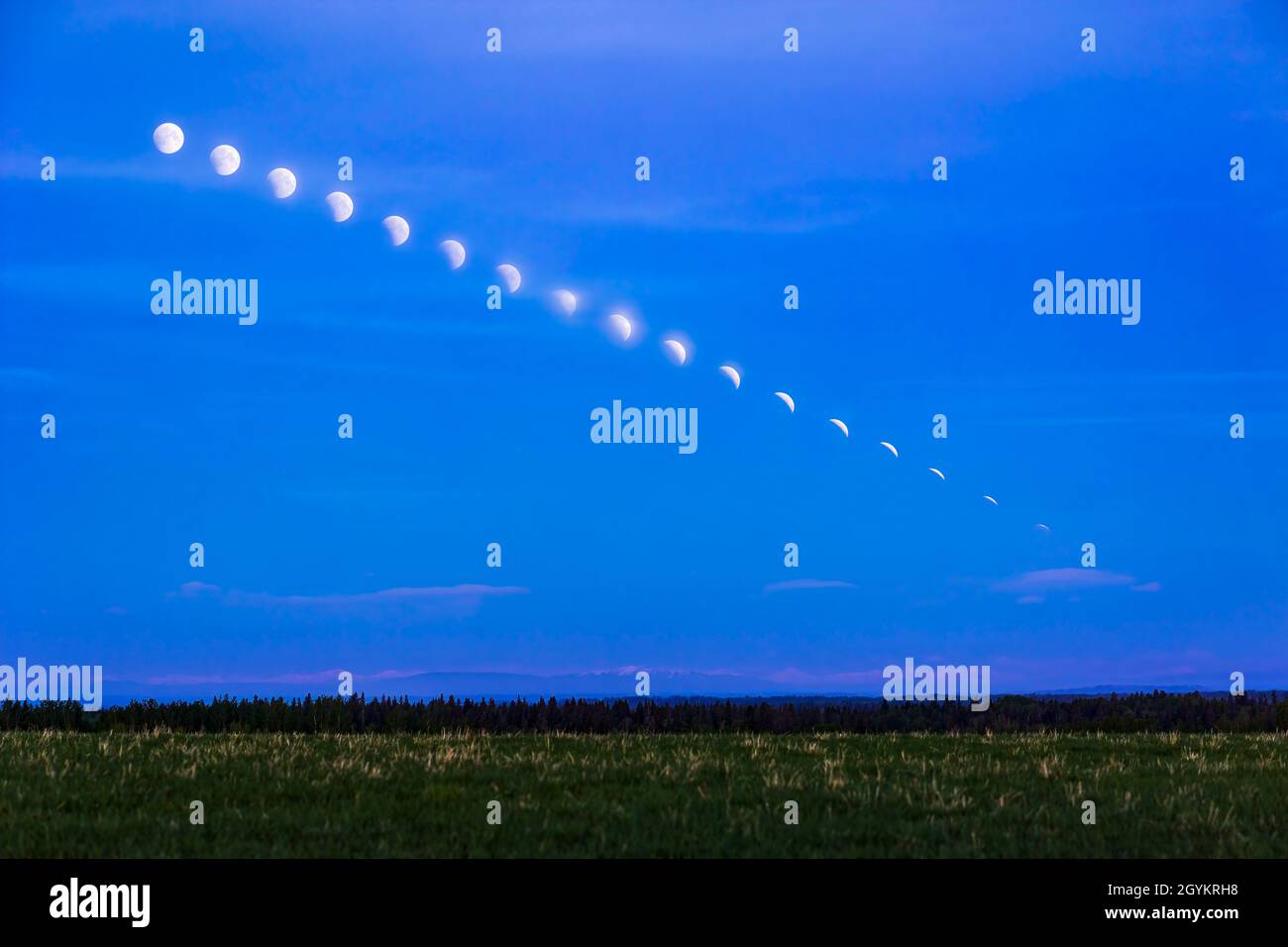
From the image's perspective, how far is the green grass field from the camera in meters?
12.5

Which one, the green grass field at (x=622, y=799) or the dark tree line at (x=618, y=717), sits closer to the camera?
the green grass field at (x=622, y=799)

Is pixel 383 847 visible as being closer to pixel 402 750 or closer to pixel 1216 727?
pixel 402 750

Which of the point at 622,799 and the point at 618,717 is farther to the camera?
the point at 618,717

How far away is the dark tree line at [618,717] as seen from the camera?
28234 millimetres

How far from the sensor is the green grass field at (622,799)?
1245 cm

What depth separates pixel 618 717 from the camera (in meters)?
30.7

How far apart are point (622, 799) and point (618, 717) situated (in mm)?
16093

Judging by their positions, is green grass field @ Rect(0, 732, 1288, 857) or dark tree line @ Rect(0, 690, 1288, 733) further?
dark tree line @ Rect(0, 690, 1288, 733)

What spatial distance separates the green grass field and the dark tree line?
7.03 meters

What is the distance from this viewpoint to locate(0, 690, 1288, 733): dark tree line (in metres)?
28.2

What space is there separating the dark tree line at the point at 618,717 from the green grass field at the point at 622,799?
703 cm
